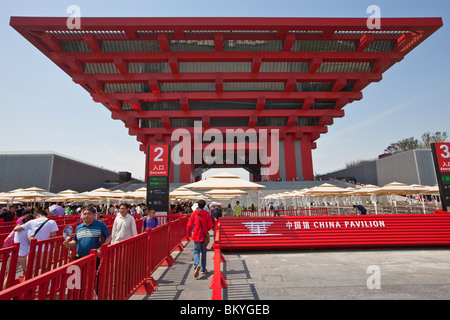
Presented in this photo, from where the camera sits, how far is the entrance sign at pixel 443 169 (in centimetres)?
1005

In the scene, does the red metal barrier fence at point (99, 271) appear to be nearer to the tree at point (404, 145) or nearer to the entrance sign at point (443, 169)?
the entrance sign at point (443, 169)

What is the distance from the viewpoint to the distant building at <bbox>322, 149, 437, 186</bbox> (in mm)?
30844

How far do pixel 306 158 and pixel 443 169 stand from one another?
27.1 metres

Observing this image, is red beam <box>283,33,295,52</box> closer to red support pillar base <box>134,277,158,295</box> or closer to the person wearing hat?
the person wearing hat

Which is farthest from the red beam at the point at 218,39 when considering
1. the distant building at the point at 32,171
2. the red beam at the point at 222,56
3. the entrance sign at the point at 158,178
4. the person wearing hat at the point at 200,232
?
the distant building at the point at 32,171

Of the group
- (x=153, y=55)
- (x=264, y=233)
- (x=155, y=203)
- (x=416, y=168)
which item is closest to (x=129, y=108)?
(x=153, y=55)

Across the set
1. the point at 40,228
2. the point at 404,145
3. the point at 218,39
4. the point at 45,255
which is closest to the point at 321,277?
the point at 45,255

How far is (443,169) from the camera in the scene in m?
10.2

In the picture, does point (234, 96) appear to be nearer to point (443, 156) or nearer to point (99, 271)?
point (443, 156)

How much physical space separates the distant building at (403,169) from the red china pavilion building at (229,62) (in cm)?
1183

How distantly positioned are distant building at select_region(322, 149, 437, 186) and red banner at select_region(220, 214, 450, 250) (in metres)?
29.4

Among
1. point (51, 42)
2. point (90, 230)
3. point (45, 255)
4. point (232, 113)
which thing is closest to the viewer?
point (90, 230)

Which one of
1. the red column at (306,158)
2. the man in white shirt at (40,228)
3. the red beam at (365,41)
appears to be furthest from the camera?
the red column at (306,158)

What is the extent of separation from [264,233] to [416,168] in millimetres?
33652
